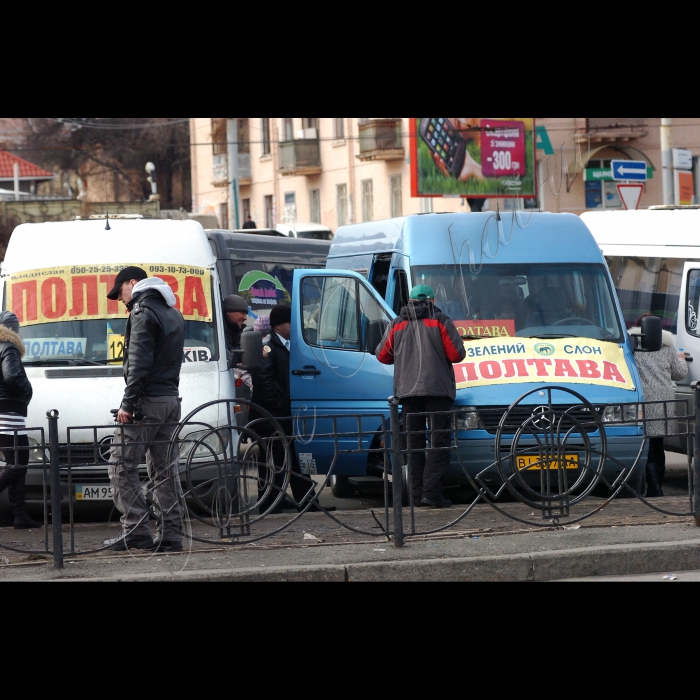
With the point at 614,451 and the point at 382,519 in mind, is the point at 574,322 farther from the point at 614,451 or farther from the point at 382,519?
the point at 382,519

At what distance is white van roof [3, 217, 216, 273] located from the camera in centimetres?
972

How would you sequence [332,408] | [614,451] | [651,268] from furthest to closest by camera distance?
Answer: [651,268] < [332,408] < [614,451]

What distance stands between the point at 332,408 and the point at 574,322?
2.14 meters

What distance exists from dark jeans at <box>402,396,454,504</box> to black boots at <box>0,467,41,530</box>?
2808 mm

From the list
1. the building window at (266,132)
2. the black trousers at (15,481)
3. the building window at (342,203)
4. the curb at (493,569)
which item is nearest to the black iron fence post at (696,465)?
the curb at (493,569)

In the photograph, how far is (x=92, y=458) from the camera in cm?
745

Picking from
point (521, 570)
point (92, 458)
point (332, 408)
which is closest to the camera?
point (521, 570)

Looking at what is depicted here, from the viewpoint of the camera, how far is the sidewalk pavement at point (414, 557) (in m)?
Answer: 6.88

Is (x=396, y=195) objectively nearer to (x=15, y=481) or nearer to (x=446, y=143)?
(x=446, y=143)

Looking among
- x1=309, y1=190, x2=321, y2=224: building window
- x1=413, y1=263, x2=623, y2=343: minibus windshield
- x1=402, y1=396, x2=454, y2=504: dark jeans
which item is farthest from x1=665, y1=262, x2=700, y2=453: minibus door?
x1=309, y1=190, x2=321, y2=224: building window

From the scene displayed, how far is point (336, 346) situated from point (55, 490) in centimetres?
346

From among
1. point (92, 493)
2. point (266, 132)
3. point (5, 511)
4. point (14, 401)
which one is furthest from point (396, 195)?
point (92, 493)

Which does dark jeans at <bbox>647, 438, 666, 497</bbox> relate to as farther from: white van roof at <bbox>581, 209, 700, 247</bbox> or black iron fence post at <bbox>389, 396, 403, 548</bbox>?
black iron fence post at <bbox>389, 396, 403, 548</bbox>
